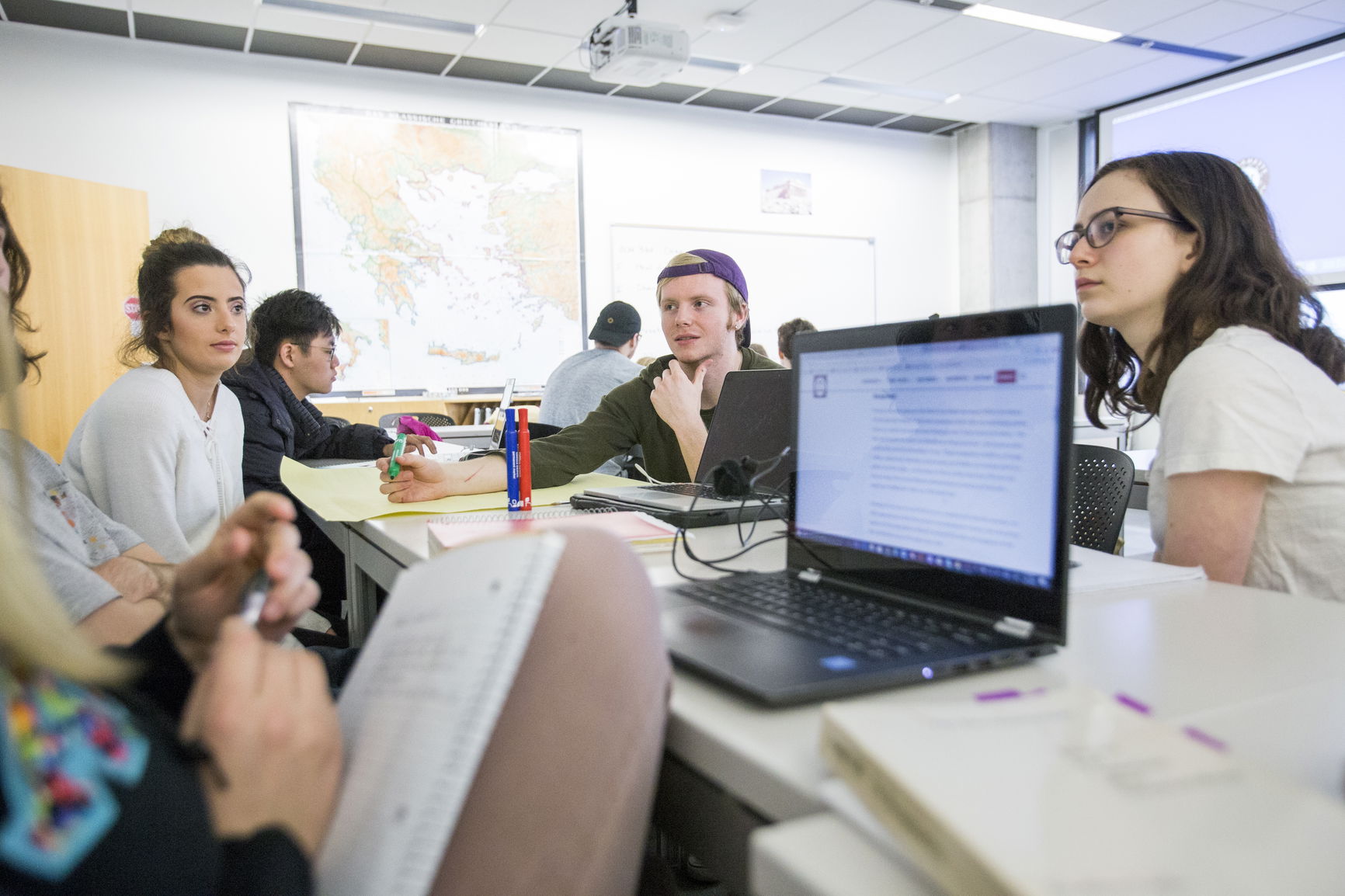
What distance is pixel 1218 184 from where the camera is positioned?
4.23ft

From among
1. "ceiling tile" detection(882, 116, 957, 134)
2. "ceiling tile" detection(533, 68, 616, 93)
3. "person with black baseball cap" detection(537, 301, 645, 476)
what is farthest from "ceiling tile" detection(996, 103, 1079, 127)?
"person with black baseball cap" detection(537, 301, 645, 476)

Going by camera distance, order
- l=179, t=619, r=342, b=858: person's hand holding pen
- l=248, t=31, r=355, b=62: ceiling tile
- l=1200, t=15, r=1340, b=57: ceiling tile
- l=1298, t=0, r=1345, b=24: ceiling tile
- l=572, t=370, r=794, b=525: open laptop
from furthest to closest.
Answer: l=1200, t=15, r=1340, b=57: ceiling tile → l=248, t=31, r=355, b=62: ceiling tile → l=1298, t=0, r=1345, b=24: ceiling tile → l=572, t=370, r=794, b=525: open laptop → l=179, t=619, r=342, b=858: person's hand holding pen

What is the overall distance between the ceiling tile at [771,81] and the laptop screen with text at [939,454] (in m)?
4.99

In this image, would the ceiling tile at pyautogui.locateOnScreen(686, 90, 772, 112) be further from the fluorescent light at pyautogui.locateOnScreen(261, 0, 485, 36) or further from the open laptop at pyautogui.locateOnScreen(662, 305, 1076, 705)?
the open laptop at pyautogui.locateOnScreen(662, 305, 1076, 705)

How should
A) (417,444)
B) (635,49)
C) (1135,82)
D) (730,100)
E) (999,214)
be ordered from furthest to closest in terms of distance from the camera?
(999,214)
(730,100)
(1135,82)
(635,49)
(417,444)

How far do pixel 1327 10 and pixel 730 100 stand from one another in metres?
3.38

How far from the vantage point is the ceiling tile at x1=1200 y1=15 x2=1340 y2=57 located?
4.80m

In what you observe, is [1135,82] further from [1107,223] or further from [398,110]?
[1107,223]

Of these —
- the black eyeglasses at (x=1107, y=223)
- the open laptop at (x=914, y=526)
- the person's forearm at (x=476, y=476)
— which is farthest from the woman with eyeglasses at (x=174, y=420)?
the black eyeglasses at (x=1107, y=223)

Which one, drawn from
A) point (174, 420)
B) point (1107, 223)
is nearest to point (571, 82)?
point (174, 420)

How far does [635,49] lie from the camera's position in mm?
3898

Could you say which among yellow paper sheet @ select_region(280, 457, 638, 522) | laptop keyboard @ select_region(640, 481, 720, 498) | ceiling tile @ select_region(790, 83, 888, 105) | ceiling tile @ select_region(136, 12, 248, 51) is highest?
ceiling tile @ select_region(790, 83, 888, 105)

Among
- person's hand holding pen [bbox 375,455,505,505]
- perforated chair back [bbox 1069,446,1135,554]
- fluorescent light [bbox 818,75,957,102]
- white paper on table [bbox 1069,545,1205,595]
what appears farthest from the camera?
fluorescent light [bbox 818,75,957,102]

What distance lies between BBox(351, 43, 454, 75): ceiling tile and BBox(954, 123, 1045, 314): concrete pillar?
159 inches
